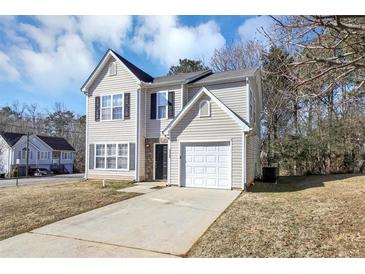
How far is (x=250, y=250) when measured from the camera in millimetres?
4645

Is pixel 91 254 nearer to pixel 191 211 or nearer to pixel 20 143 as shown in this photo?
pixel 191 211

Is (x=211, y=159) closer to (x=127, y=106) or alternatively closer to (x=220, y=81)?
(x=220, y=81)

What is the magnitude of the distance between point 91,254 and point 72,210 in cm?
379

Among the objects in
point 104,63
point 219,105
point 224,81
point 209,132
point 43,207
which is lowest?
point 43,207

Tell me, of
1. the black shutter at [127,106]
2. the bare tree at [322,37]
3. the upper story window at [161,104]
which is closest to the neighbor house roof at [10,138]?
the black shutter at [127,106]

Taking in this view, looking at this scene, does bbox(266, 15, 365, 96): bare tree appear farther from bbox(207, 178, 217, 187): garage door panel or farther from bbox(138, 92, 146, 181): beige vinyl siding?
bbox(138, 92, 146, 181): beige vinyl siding

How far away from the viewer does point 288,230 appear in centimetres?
561

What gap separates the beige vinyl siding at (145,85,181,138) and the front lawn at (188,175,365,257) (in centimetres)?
725

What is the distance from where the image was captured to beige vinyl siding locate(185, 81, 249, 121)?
12898mm

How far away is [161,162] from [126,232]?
8.81m

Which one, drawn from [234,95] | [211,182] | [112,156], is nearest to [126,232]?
[211,182]

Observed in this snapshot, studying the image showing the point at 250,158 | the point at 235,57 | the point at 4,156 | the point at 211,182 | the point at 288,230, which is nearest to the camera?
the point at 288,230

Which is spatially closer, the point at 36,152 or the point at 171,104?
the point at 171,104
